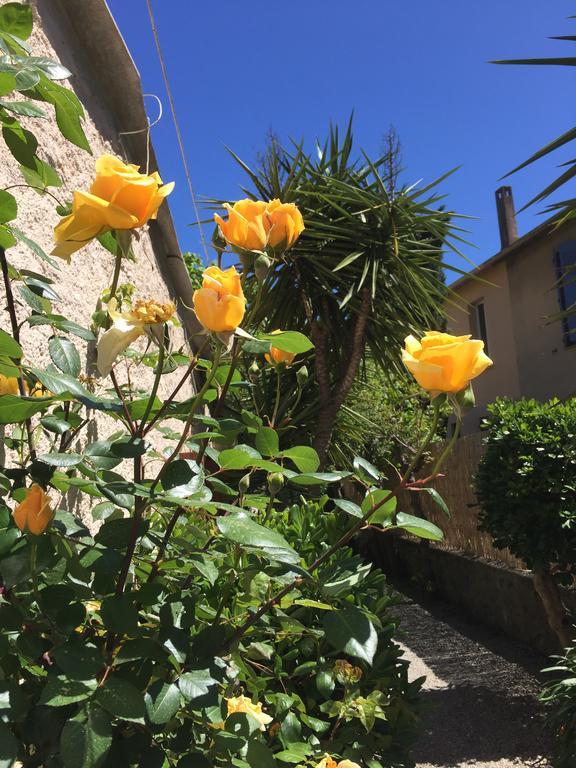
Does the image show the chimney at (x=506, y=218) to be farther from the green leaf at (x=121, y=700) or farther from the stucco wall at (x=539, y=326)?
the green leaf at (x=121, y=700)

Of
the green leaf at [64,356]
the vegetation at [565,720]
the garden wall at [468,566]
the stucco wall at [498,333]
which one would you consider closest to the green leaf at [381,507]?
the green leaf at [64,356]

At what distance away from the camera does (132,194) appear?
79cm

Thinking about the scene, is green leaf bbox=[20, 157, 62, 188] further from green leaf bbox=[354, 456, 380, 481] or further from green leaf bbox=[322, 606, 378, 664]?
green leaf bbox=[322, 606, 378, 664]

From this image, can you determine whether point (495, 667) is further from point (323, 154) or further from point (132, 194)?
point (132, 194)

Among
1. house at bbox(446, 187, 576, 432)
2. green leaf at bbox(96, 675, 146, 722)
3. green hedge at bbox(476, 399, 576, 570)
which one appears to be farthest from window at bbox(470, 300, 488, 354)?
green leaf at bbox(96, 675, 146, 722)

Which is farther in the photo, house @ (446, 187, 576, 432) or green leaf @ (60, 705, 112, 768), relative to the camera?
house @ (446, 187, 576, 432)

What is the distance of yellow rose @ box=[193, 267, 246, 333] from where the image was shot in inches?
32.1

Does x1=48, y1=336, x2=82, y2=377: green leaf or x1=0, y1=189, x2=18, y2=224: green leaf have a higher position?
x1=0, y1=189, x2=18, y2=224: green leaf

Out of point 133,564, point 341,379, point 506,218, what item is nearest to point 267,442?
point 133,564

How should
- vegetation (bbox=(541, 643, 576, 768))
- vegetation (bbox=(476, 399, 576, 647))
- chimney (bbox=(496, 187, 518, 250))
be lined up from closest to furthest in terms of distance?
vegetation (bbox=(541, 643, 576, 768))
vegetation (bbox=(476, 399, 576, 647))
chimney (bbox=(496, 187, 518, 250))

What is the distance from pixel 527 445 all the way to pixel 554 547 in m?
0.66

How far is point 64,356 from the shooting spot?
3.21 ft

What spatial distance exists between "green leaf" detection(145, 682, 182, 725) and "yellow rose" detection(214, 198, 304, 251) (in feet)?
2.01

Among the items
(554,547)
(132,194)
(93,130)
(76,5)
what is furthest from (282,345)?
(554,547)
